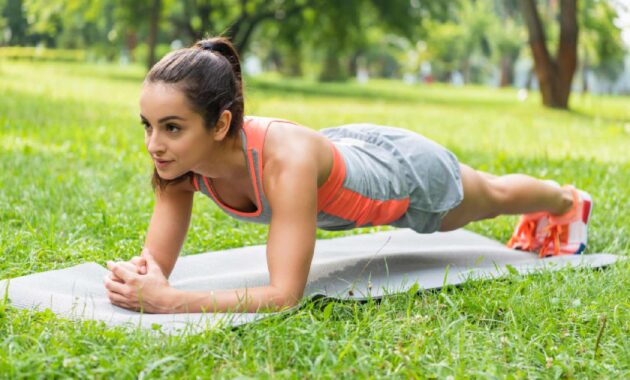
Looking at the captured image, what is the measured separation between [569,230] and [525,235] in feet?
0.74

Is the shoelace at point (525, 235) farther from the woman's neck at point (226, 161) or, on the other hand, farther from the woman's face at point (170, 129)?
the woman's face at point (170, 129)

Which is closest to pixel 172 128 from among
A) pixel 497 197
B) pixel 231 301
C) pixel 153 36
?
pixel 231 301

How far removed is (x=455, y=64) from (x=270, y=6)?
41.2 m

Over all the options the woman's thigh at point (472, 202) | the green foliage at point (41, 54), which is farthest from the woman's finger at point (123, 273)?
the green foliage at point (41, 54)

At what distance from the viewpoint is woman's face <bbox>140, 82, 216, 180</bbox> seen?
234cm

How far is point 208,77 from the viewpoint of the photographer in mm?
2402

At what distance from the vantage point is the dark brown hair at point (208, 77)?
2.36 metres

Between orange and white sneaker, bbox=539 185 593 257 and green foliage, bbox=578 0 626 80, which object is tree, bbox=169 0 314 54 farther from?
orange and white sneaker, bbox=539 185 593 257

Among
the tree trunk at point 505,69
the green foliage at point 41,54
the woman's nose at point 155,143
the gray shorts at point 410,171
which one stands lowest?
the tree trunk at point 505,69

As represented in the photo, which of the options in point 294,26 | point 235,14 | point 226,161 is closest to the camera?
point 226,161

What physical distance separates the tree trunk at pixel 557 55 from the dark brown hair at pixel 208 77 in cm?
1053

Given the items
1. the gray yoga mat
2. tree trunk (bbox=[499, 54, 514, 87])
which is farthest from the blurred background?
tree trunk (bbox=[499, 54, 514, 87])

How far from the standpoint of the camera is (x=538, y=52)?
12.4 metres

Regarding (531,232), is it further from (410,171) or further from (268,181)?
(268,181)
